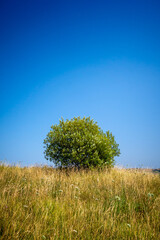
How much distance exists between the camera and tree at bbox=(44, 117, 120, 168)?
12.1 meters

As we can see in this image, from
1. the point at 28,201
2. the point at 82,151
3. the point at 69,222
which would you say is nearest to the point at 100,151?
the point at 82,151

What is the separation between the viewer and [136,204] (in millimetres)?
5613

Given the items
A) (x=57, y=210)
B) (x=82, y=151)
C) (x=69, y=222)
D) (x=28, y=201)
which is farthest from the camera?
(x=82, y=151)

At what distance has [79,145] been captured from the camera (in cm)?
→ 1227

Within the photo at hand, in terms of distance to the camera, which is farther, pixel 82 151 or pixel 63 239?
pixel 82 151

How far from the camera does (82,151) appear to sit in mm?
12148

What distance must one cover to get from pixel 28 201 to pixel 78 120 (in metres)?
8.72

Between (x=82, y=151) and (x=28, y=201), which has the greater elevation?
(x=82, y=151)

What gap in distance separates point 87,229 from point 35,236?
107 centimetres

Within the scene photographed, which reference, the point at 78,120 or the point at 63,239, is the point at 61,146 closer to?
the point at 78,120

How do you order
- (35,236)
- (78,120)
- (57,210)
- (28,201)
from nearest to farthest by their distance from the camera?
(35,236) → (57,210) → (28,201) → (78,120)

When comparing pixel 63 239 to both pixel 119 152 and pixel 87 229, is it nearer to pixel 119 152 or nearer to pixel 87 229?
pixel 87 229

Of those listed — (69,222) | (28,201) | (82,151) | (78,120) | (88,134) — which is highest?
(78,120)

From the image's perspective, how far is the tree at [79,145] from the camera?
12.1m
